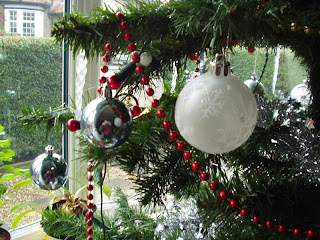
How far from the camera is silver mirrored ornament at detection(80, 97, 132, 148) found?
1.41 feet

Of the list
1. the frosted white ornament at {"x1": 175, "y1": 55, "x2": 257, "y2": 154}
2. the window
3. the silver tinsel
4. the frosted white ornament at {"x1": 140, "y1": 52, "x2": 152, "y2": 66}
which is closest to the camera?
the frosted white ornament at {"x1": 175, "y1": 55, "x2": 257, "y2": 154}

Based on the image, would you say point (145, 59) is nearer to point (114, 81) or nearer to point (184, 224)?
point (114, 81)

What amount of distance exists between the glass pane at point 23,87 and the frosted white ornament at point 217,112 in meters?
0.74

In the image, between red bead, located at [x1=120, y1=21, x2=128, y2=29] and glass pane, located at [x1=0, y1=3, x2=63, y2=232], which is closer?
red bead, located at [x1=120, y1=21, x2=128, y2=29]

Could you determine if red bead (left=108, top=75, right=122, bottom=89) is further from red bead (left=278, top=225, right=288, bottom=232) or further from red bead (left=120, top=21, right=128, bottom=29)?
red bead (left=278, top=225, right=288, bottom=232)

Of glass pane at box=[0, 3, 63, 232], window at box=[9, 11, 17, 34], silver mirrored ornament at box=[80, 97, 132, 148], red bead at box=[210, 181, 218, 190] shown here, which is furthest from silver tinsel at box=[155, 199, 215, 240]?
window at box=[9, 11, 17, 34]

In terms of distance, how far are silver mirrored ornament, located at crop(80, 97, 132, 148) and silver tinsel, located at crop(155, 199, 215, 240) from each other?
11.4 inches

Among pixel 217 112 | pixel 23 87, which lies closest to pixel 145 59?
pixel 217 112

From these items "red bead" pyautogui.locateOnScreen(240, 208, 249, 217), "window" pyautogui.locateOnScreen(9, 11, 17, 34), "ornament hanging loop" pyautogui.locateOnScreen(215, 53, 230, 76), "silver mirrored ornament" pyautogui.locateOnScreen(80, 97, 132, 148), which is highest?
"window" pyautogui.locateOnScreen(9, 11, 17, 34)

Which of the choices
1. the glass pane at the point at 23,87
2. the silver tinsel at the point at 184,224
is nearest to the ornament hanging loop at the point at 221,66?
the silver tinsel at the point at 184,224

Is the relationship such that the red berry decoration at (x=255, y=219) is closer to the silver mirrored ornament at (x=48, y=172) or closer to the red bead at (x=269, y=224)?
the red bead at (x=269, y=224)

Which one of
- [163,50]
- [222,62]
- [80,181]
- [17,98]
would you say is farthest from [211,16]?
[80,181]

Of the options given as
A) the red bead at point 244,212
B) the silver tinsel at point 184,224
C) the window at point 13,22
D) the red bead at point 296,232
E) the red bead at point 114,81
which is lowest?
the silver tinsel at point 184,224

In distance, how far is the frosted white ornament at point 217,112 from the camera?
0.37 m
